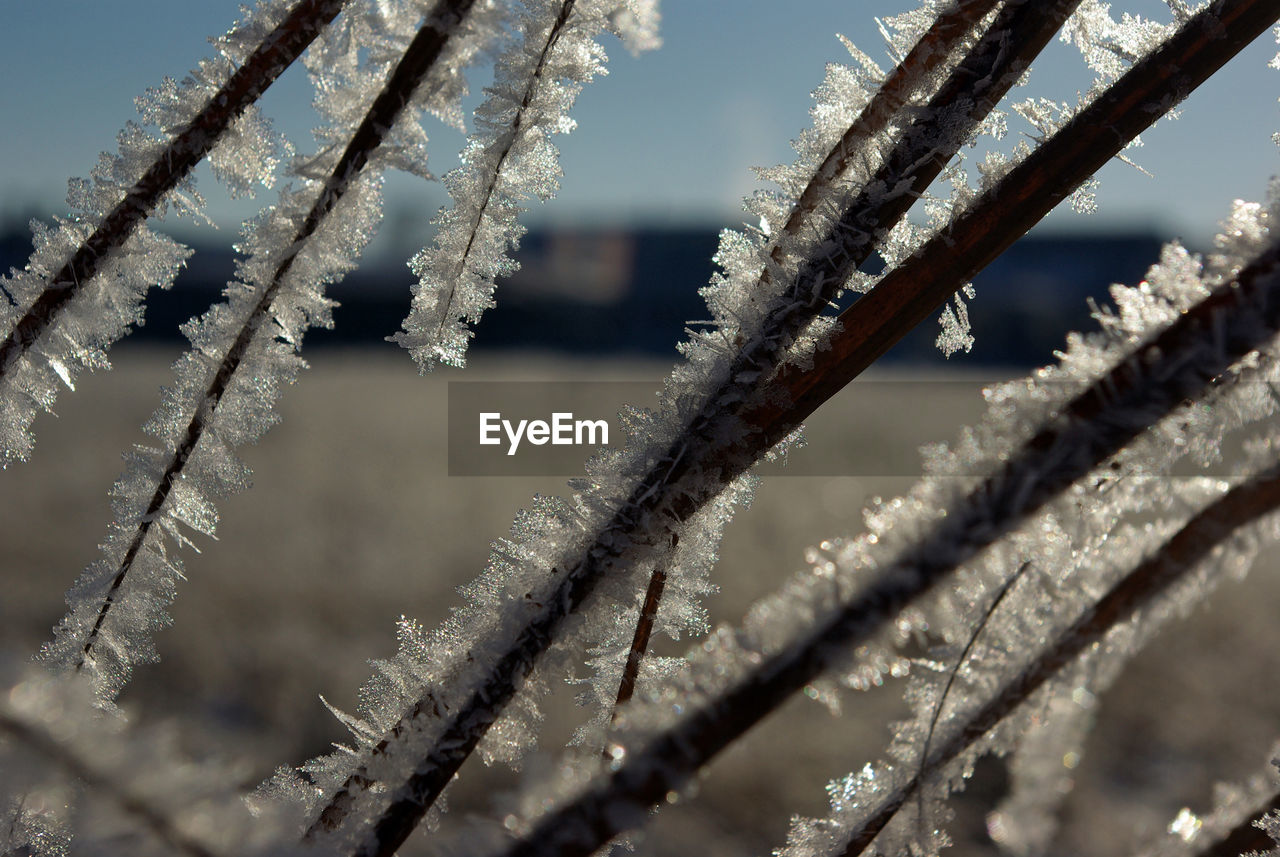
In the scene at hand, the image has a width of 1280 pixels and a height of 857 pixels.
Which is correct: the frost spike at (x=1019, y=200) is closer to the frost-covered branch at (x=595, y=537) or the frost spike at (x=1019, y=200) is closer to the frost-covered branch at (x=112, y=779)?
the frost-covered branch at (x=595, y=537)

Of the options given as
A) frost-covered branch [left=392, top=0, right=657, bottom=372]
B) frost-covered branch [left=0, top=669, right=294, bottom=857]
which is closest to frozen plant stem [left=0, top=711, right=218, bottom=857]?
frost-covered branch [left=0, top=669, right=294, bottom=857]

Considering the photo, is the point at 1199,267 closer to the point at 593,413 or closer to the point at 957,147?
the point at 957,147

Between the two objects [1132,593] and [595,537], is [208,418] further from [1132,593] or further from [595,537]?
[1132,593]

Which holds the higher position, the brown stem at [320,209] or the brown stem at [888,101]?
the brown stem at [888,101]

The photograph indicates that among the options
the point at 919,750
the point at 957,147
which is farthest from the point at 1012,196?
the point at 919,750

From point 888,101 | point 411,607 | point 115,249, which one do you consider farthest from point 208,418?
point 411,607

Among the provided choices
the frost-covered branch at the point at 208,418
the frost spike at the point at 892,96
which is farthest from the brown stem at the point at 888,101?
the frost-covered branch at the point at 208,418
